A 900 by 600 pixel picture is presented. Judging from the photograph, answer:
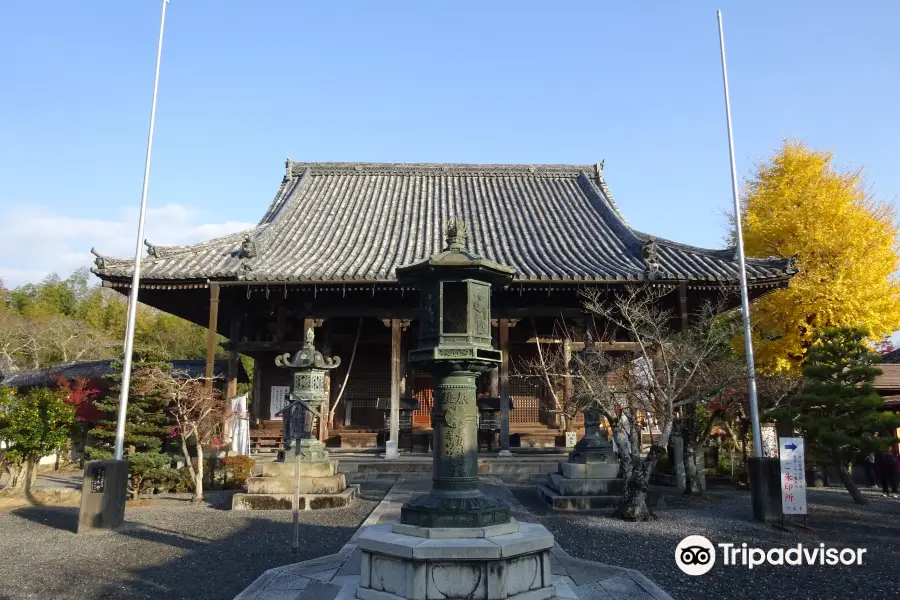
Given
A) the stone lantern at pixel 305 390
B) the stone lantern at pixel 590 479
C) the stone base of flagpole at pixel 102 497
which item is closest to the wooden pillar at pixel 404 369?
the stone lantern at pixel 305 390

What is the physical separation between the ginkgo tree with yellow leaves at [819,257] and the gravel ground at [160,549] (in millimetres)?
14379

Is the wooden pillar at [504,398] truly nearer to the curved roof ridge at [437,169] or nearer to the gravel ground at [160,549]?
the gravel ground at [160,549]

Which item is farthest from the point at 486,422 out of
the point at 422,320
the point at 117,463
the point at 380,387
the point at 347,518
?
the point at 422,320

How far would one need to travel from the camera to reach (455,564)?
15.2 feet

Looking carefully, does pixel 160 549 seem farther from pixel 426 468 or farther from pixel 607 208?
pixel 607 208

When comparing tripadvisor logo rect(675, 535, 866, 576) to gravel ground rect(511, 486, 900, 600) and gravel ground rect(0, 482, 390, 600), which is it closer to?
gravel ground rect(511, 486, 900, 600)

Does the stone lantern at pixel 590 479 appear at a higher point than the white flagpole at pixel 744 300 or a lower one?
lower

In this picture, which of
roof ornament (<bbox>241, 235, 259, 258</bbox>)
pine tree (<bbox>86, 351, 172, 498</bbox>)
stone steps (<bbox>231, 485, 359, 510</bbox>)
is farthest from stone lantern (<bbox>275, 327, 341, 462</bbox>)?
roof ornament (<bbox>241, 235, 259, 258</bbox>)

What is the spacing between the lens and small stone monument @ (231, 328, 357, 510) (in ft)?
35.2

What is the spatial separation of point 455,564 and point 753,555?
5.22 m

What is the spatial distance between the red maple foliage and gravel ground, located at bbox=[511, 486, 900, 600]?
524 inches

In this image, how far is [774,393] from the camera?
13.3 m

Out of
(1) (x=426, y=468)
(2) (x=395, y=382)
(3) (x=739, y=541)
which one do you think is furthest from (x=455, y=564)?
(2) (x=395, y=382)

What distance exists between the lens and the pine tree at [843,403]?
464 inches
